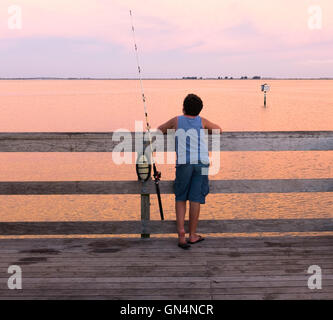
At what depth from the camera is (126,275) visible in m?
3.71

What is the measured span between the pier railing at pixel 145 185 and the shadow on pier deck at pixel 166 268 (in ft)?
0.42

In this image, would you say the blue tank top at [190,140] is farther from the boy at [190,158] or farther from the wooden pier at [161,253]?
the wooden pier at [161,253]

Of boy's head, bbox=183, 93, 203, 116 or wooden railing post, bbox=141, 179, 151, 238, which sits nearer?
boy's head, bbox=183, 93, 203, 116

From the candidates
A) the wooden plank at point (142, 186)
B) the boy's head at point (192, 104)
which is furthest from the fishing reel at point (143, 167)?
the boy's head at point (192, 104)

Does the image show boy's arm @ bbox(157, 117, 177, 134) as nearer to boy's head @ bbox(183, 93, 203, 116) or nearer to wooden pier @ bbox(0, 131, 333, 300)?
boy's head @ bbox(183, 93, 203, 116)

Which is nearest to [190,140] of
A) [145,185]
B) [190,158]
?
[190,158]

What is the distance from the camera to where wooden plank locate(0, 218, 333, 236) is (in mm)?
4574

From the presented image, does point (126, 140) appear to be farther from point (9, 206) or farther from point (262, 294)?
point (9, 206)

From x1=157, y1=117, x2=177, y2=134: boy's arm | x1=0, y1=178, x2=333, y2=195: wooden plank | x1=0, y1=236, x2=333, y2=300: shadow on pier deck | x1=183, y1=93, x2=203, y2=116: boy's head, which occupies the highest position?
x1=183, y1=93, x2=203, y2=116: boy's head

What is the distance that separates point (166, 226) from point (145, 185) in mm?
489

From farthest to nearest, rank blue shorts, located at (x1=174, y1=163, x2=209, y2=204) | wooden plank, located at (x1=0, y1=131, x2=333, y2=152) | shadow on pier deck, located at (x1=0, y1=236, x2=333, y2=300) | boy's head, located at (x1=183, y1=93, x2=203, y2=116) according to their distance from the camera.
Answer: wooden plank, located at (x1=0, y1=131, x2=333, y2=152) → blue shorts, located at (x1=174, y1=163, x2=209, y2=204) → boy's head, located at (x1=183, y1=93, x2=203, y2=116) → shadow on pier deck, located at (x1=0, y1=236, x2=333, y2=300)

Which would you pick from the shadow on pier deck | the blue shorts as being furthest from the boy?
the shadow on pier deck
